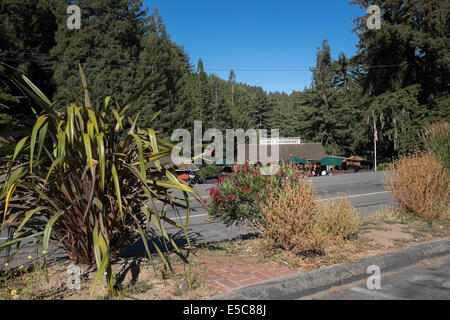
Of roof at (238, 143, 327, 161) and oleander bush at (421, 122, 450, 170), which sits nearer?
oleander bush at (421, 122, 450, 170)

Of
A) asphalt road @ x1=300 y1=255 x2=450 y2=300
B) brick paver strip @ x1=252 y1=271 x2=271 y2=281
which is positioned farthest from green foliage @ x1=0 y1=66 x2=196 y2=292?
asphalt road @ x1=300 y1=255 x2=450 y2=300

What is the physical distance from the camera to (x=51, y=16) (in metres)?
40.9

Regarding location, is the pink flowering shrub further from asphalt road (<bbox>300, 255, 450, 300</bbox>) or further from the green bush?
the green bush

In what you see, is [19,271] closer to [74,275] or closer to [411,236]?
[74,275]

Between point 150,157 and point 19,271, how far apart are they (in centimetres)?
224

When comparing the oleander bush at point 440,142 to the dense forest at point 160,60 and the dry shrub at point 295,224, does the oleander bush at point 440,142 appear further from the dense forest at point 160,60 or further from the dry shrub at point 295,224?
the dense forest at point 160,60

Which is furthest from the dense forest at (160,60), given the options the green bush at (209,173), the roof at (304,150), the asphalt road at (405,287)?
the asphalt road at (405,287)

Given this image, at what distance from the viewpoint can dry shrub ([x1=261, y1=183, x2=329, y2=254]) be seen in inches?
182

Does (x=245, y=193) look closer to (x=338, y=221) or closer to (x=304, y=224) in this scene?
(x=304, y=224)

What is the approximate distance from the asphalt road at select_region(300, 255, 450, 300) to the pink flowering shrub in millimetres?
1820

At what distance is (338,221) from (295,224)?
916 mm

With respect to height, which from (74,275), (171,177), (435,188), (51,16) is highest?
(51,16)
